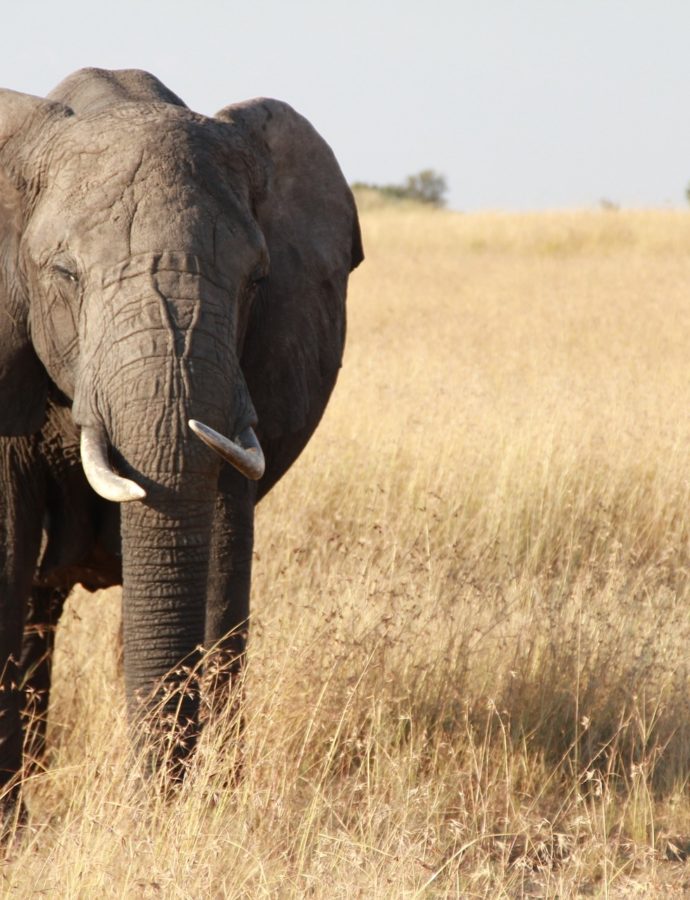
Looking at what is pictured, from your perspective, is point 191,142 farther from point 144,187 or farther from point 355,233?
point 355,233

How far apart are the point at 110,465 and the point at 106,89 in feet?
4.35

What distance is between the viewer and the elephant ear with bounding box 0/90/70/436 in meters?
4.25

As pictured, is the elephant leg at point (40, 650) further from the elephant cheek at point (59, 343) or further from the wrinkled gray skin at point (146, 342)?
the elephant cheek at point (59, 343)

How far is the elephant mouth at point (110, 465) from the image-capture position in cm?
367

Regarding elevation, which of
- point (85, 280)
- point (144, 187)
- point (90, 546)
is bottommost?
point (90, 546)

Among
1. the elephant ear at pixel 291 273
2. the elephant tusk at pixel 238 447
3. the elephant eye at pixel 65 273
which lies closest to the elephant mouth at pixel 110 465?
the elephant tusk at pixel 238 447

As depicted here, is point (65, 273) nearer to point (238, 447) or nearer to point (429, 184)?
point (238, 447)

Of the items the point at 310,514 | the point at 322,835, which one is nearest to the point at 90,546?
the point at 322,835

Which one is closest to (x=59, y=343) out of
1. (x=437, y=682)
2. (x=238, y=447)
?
(x=238, y=447)

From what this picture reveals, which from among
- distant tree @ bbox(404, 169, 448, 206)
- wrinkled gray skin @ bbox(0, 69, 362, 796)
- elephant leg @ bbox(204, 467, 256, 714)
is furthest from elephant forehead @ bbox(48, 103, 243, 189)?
distant tree @ bbox(404, 169, 448, 206)

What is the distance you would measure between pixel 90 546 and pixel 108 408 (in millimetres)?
1001

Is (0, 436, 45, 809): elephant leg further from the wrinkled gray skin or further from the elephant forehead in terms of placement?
the elephant forehead

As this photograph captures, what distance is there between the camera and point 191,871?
12.1 feet

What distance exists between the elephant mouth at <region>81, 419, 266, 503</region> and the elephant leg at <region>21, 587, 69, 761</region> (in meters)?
1.62
